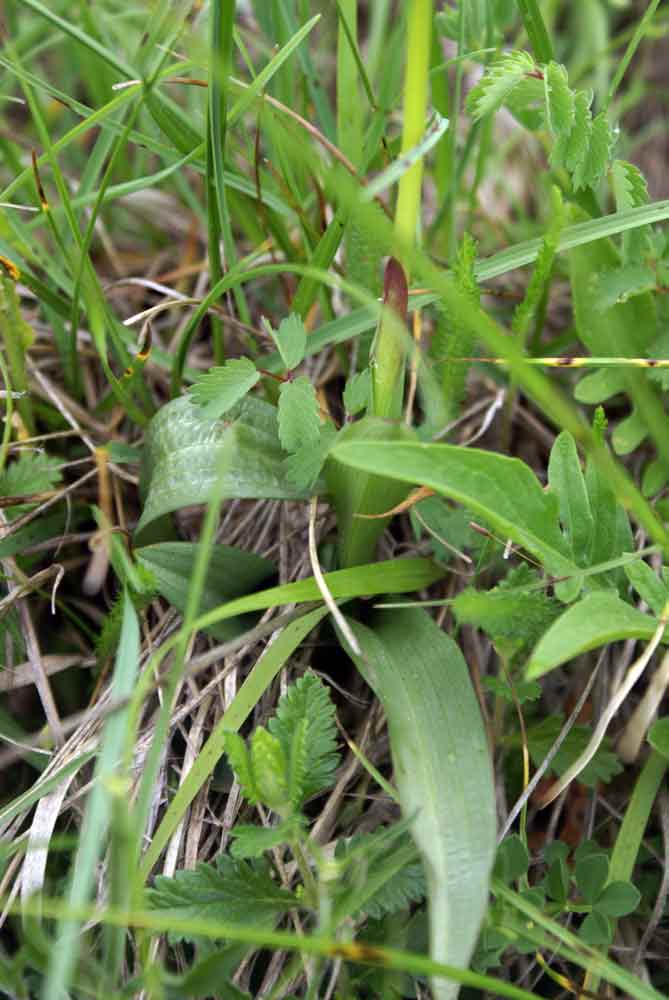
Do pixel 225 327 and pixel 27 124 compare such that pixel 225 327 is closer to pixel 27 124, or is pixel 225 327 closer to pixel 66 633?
pixel 66 633

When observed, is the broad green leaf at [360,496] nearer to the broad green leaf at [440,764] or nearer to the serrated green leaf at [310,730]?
the broad green leaf at [440,764]

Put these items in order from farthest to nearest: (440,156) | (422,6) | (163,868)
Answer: (440,156), (163,868), (422,6)

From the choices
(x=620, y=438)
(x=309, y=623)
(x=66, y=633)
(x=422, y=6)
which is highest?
(x=422, y=6)

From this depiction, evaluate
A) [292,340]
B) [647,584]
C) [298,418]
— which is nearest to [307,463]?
[298,418]

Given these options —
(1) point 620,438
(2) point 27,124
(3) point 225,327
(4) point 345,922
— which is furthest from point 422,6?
(2) point 27,124

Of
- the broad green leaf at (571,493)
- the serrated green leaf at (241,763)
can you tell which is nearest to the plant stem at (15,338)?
the serrated green leaf at (241,763)

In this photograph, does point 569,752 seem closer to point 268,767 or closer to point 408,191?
point 268,767
